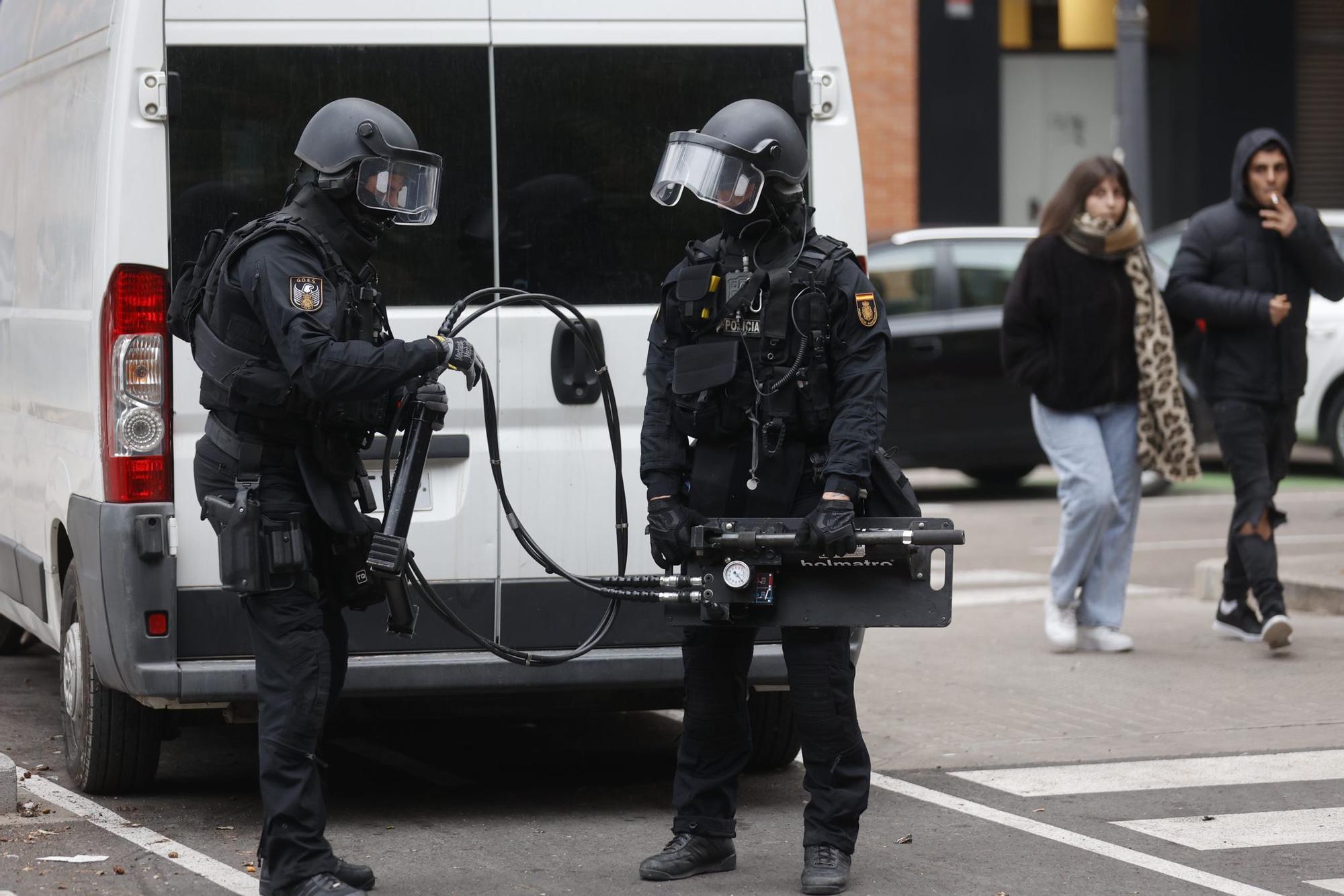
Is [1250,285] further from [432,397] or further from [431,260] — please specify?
[432,397]

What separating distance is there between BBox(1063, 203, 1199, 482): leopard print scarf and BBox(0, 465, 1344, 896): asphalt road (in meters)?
0.86

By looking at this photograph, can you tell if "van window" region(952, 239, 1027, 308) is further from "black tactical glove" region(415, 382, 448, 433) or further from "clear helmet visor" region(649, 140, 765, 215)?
"black tactical glove" region(415, 382, 448, 433)

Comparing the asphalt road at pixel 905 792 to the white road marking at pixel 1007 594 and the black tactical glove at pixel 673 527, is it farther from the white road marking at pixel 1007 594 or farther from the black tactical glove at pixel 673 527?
the white road marking at pixel 1007 594

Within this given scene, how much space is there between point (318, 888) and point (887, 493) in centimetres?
168

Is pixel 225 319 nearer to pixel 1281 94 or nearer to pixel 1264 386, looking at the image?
pixel 1264 386

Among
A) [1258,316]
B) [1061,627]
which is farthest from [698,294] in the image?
[1061,627]

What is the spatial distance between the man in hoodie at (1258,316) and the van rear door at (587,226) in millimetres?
3262

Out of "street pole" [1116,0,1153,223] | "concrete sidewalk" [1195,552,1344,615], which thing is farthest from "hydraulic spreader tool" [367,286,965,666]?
"street pole" [1116,0,1153,223]

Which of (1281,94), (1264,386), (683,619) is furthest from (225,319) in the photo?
(1281,94)

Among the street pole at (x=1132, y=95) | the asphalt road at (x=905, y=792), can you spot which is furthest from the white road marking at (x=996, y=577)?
the street pole at (x=1132, y=95)

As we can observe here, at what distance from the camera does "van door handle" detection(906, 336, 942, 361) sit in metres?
13.8

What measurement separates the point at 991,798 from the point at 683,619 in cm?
148

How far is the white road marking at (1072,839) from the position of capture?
519cm

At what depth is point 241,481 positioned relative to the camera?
16.3 feet
